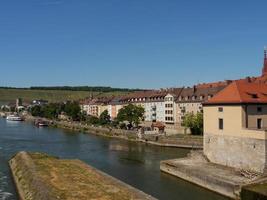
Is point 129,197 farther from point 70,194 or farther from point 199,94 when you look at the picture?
point 199,94

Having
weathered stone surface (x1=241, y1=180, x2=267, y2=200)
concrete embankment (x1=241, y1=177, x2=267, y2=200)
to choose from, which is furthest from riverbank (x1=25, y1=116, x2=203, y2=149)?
weathered stone surface (x1=241, y1=180, x2=267, y2=200)

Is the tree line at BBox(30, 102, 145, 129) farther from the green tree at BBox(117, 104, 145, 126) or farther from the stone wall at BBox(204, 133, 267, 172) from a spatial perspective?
the stone wall at BBox(204, 133, 267, 172)

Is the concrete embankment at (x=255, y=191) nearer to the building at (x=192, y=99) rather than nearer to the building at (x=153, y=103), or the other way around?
the building at (x=192, y=99)

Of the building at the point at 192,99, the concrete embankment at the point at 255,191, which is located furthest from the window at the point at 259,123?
the building at the point at 192,99

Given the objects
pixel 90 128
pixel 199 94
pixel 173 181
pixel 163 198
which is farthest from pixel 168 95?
pixel 163 198

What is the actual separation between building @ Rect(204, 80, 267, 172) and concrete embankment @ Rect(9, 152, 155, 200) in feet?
38.3

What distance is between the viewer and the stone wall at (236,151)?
40.2 metres

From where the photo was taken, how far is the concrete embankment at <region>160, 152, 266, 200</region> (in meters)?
37.2

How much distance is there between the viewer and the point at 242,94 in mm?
44906

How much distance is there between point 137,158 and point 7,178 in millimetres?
19526

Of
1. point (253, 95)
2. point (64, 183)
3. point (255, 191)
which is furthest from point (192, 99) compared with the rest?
point (255, 191)

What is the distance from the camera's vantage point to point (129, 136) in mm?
88688

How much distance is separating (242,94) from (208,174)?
889cm

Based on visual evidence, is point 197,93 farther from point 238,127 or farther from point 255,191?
point 255,191
